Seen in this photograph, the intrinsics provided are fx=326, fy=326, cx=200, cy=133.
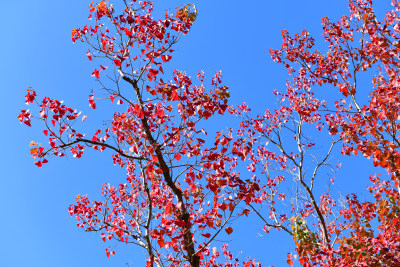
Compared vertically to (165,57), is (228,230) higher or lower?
lower

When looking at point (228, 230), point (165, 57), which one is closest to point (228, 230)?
point (228, 230)

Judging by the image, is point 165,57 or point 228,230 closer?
point 228,230

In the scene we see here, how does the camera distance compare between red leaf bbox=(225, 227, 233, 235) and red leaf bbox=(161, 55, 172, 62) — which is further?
red leaf bbox=(161, 55, 172, 62)

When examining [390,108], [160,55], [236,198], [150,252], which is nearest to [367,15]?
[390,108]

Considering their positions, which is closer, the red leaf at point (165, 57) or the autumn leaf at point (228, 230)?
the autumn leaf at point (228, 230)

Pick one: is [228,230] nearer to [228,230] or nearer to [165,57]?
[228,230]

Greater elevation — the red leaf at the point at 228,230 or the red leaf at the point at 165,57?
the red leaf at the point at 165,57

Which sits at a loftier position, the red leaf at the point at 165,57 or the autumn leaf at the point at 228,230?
the red leaf at the point at 165,57

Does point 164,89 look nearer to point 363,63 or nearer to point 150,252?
point 150,252

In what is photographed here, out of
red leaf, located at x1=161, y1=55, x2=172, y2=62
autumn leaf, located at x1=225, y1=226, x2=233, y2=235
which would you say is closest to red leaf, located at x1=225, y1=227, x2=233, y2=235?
autumn leaf, located at x1=225, y1=226, x2=233, y2=235

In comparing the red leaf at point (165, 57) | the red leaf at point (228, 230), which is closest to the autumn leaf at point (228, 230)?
the red leaf at point (228, 230)

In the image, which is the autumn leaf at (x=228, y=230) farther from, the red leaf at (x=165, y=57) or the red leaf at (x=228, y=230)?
the red leaf at (x=165, y=57)

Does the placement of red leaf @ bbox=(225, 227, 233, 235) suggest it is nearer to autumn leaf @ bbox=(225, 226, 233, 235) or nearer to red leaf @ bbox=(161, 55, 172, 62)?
autumn leaf @ bbox=(225, 226, 233, 235)

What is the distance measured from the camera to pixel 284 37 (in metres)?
12.3
